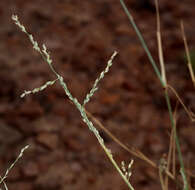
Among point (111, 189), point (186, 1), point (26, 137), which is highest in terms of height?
point (186, 1)

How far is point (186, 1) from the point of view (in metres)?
3.60

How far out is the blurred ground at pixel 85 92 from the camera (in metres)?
2.38

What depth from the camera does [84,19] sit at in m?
3.35

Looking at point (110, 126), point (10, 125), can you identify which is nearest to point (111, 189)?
point (110, 126)

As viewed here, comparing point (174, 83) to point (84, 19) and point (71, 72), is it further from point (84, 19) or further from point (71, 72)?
point (84, 19)

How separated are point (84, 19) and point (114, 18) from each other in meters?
0.20

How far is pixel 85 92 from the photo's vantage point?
110 inches

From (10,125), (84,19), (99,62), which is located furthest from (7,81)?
(84,19)

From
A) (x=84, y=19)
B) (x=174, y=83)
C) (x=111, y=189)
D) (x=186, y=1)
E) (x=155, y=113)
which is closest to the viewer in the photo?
(x=111, y=189)

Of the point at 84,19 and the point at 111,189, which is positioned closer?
the point at 111,189

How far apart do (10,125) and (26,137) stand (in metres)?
0.13

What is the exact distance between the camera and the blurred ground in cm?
238

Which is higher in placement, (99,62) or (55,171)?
(99,62)

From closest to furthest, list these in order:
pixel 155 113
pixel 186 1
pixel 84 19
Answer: pixel 155 113
pixel 84 19
pixel 186 1
